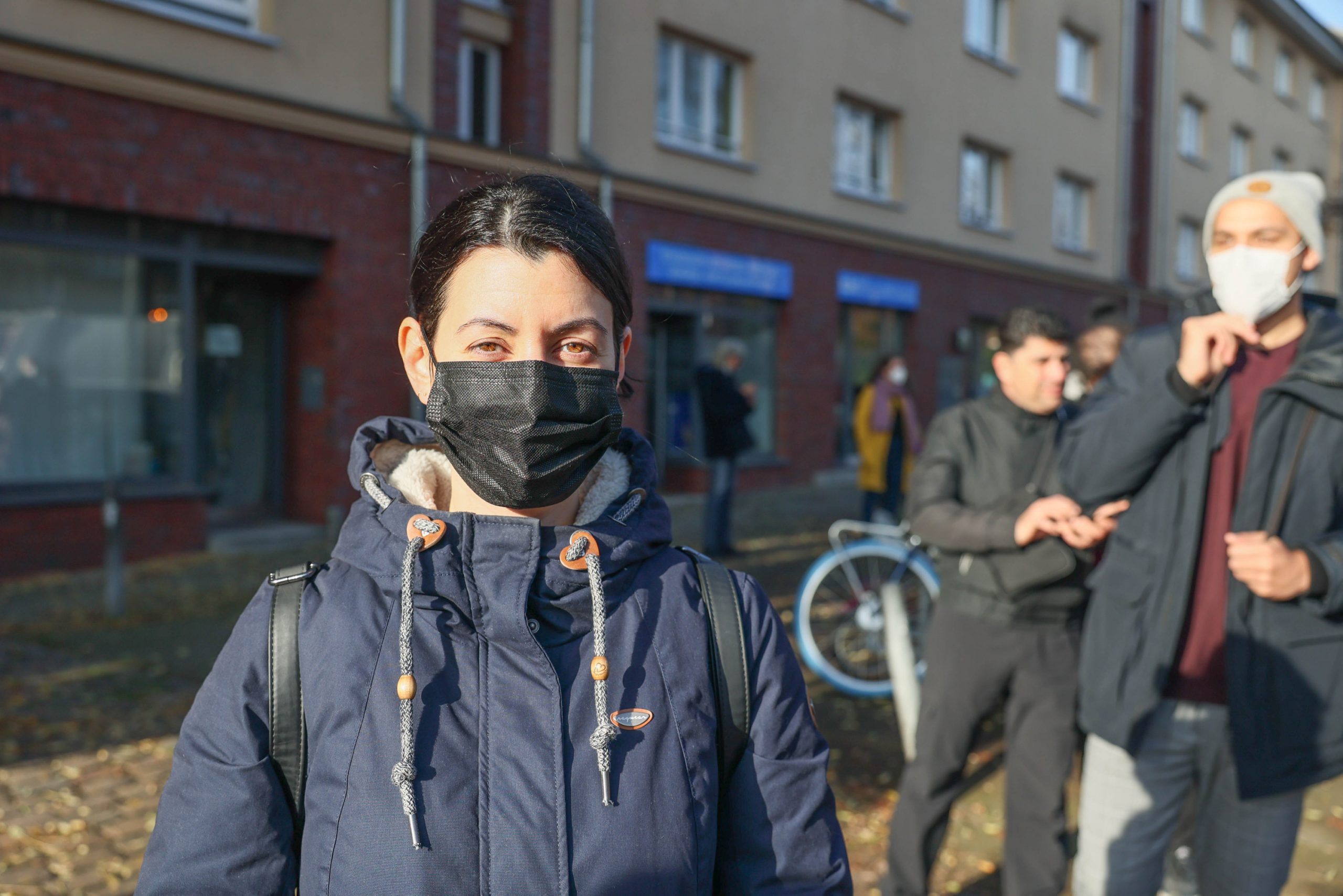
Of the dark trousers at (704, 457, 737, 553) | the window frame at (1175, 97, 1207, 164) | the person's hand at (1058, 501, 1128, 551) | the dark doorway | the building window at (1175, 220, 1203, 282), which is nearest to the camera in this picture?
the person's hand at (1058, 501, 1128, 551)

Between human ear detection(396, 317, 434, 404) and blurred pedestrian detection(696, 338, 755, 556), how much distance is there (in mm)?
8272

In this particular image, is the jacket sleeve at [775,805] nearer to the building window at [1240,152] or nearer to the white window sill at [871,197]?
the white window sill at [871,197]

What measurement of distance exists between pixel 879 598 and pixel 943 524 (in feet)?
8.05

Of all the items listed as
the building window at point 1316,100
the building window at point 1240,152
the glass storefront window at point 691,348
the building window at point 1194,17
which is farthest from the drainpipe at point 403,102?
the building window at point 1316,100

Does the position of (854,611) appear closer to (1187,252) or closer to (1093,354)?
(1093,354)

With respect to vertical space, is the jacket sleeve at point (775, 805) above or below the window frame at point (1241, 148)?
below

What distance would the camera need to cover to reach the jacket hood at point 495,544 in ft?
4.89

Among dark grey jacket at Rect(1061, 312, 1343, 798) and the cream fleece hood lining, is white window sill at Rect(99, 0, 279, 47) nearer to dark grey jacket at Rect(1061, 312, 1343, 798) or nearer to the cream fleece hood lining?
the cream fleece hood lining

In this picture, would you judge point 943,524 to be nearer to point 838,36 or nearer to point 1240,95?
point 838,36

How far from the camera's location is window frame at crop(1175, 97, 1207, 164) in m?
26.0

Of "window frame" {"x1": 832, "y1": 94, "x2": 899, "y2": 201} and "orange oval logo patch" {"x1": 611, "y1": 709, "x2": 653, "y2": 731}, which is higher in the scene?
"window frame" {"x1": 832, "y1": 94, "x2": 899, "y2": 201}

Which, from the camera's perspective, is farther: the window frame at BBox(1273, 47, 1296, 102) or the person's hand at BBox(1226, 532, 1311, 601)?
the window frame at BBox(1273, 47, 1296, 102)

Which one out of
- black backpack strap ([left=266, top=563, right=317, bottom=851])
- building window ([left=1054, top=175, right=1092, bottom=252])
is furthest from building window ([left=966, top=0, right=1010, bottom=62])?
black backpack strap ([left=266, top=563, right=317, bottom=851])

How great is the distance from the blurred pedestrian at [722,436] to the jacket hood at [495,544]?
834 cm
